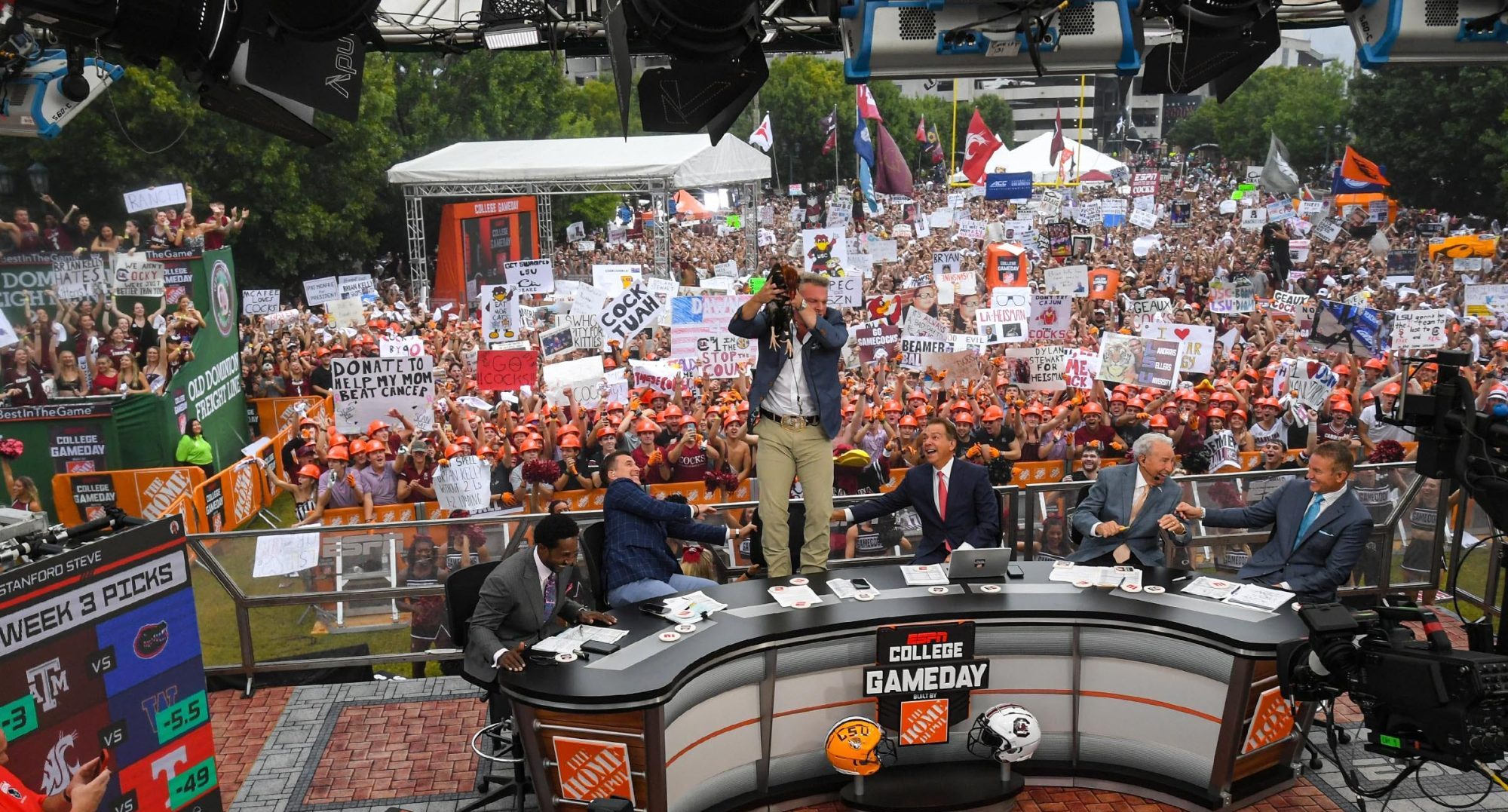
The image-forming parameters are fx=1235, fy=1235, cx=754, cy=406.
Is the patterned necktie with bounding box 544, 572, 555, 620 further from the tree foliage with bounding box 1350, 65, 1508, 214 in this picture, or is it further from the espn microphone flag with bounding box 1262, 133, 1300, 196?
the tree foliage with bounding box 1350, 65, 1508, 214

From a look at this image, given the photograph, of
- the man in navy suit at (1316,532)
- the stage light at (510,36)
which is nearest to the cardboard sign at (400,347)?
the stage light at (510,36)

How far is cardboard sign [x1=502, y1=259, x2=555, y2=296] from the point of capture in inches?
649

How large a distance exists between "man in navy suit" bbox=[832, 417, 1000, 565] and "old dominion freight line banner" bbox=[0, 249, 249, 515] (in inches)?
418

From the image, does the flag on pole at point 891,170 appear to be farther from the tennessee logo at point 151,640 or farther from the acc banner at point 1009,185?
the tennessee logo at point 151,640

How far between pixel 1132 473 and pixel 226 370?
13.5 meters

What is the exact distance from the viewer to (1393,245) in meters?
31.6

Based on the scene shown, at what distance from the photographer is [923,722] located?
268 inches

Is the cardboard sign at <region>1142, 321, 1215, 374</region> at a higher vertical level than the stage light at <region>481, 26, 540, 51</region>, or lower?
lower

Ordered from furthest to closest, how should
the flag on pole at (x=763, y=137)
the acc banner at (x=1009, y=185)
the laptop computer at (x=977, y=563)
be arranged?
the flag on pole at (x=763, y=137) → the acc banner at (x=1009, y=185) → the laptop computer at (x=977, y=563)

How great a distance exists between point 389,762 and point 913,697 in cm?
329

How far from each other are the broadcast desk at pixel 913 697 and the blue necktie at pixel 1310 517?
893 millimetres

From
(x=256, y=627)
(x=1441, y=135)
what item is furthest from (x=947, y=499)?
(x=1441, y=135)

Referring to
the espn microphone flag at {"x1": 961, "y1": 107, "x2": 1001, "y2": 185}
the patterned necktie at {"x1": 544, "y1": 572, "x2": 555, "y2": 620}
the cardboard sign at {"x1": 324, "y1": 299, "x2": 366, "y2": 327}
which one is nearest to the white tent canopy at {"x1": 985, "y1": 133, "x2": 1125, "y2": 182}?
the espn microphone flag at {"x1": 961, "y1": 107, "x2": 1001, "y2": 185}

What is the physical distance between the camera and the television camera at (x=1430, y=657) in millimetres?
5234
